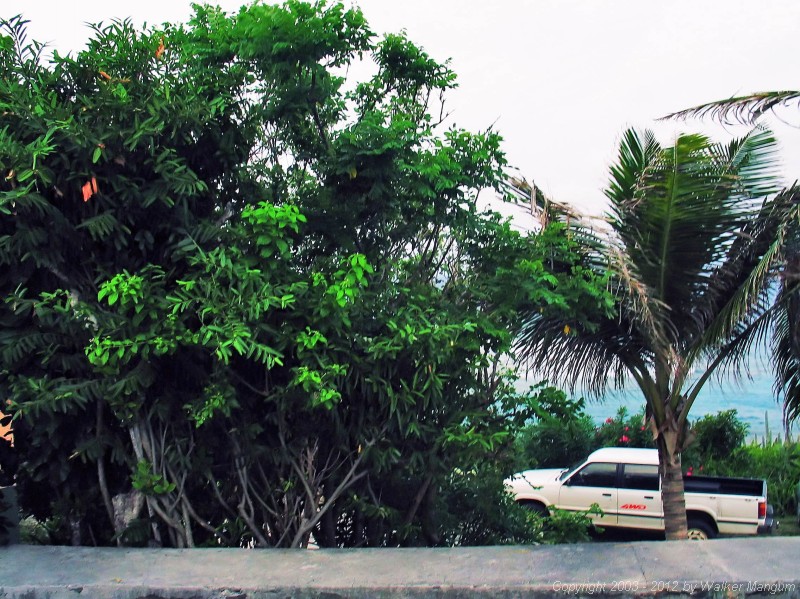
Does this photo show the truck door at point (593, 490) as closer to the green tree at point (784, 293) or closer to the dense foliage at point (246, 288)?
the green tree at point (784, 293)

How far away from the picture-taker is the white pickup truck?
1177 centimetres

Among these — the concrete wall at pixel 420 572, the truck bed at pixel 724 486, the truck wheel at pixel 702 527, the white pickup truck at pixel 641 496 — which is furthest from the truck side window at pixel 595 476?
the concrete wall at pixel 420 572

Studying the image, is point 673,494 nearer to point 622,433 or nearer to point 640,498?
point 640,498

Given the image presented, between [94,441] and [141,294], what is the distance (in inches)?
36.8

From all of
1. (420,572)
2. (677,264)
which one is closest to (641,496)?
(677,264)

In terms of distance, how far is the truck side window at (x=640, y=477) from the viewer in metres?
12.4

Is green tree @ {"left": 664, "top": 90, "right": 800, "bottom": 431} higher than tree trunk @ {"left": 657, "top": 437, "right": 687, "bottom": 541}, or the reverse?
green tree @ {"left": 664, "top": 90, "right": 800, "bottom": 431}

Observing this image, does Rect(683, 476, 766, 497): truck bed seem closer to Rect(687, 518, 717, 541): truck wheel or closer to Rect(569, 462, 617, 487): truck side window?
Rect(687, 518, 717, 541): truck wheel

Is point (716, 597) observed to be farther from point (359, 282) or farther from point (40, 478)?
point (40, 478)

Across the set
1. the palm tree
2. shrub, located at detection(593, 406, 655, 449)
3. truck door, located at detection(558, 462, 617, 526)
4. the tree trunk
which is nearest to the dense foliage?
the palm tree

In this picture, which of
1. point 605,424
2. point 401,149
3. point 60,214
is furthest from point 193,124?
point 605,424

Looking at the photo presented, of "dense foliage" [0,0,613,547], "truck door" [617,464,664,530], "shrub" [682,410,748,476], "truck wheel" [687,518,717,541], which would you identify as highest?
"dense foliage" [0,0,613,547]

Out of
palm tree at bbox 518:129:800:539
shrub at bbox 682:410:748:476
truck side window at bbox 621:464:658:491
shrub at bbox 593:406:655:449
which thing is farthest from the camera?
shrub at bbox 593:406:655:449

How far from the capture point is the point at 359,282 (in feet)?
14.0
